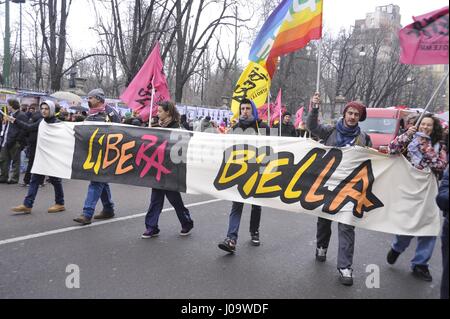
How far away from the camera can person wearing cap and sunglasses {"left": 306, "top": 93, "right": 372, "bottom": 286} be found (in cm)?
411

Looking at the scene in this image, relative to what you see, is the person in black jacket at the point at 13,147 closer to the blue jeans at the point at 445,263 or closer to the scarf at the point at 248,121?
the scarf at the point at 248,121

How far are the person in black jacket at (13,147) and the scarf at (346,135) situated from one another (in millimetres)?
7827

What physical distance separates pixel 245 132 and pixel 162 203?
1.50m

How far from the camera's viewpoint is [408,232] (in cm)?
405

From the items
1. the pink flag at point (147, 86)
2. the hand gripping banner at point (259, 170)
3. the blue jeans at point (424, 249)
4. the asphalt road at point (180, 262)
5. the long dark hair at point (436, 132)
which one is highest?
the pink flag at point (147, 86)

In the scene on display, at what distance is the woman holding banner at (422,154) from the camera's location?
407 cm

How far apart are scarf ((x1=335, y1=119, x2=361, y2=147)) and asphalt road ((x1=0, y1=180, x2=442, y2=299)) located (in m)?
1.42

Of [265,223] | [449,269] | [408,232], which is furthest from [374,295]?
[265,223]

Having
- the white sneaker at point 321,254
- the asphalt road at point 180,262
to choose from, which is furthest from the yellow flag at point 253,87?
the white sneaker at point 321,254

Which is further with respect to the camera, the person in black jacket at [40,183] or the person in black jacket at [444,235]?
the person in black jacket at [40,183]

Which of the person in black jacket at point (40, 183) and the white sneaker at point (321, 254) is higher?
the person in black jacket at point (40, 183)

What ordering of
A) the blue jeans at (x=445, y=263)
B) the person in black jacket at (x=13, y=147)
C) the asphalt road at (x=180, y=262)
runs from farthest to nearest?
the person in black jacket at (x=13, y=147) → the asphalt road at (x=180, y=262) → the blue jeans at (x=445, y=263)
